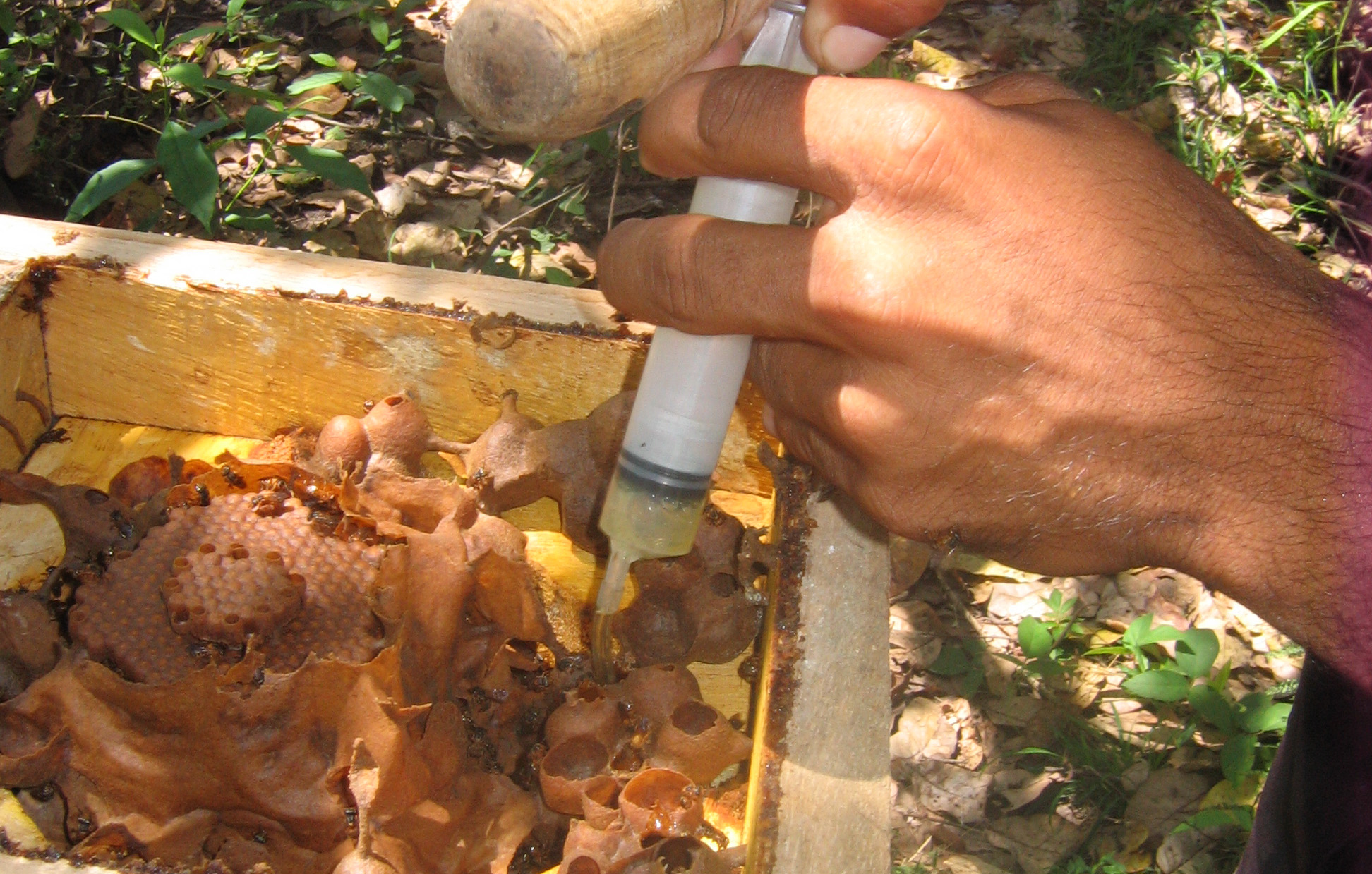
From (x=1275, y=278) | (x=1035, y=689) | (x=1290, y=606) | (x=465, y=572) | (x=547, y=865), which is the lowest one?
(x=1035, y=689)

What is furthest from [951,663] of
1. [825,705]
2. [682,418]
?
[682,418]

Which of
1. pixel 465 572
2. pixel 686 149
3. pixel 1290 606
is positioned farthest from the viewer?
pixel 465 572

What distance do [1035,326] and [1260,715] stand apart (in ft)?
5.07

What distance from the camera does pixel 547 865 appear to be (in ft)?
4.05

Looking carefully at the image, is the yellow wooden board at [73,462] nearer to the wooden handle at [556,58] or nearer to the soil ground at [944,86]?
the soil ground at [944,86]

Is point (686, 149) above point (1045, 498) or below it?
above

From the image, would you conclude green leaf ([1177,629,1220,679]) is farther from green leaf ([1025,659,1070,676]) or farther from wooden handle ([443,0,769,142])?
wooden handle ([443,0,769,142])

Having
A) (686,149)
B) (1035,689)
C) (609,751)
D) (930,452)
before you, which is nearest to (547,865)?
(609,751)

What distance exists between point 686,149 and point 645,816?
67 cm

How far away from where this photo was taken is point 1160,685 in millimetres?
2154

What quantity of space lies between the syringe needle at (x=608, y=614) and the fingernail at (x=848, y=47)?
60 centimetres

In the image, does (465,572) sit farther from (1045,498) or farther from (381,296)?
(1045,498)

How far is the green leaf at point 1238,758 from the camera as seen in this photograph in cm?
207

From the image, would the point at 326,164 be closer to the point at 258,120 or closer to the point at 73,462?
the point at 258,120
